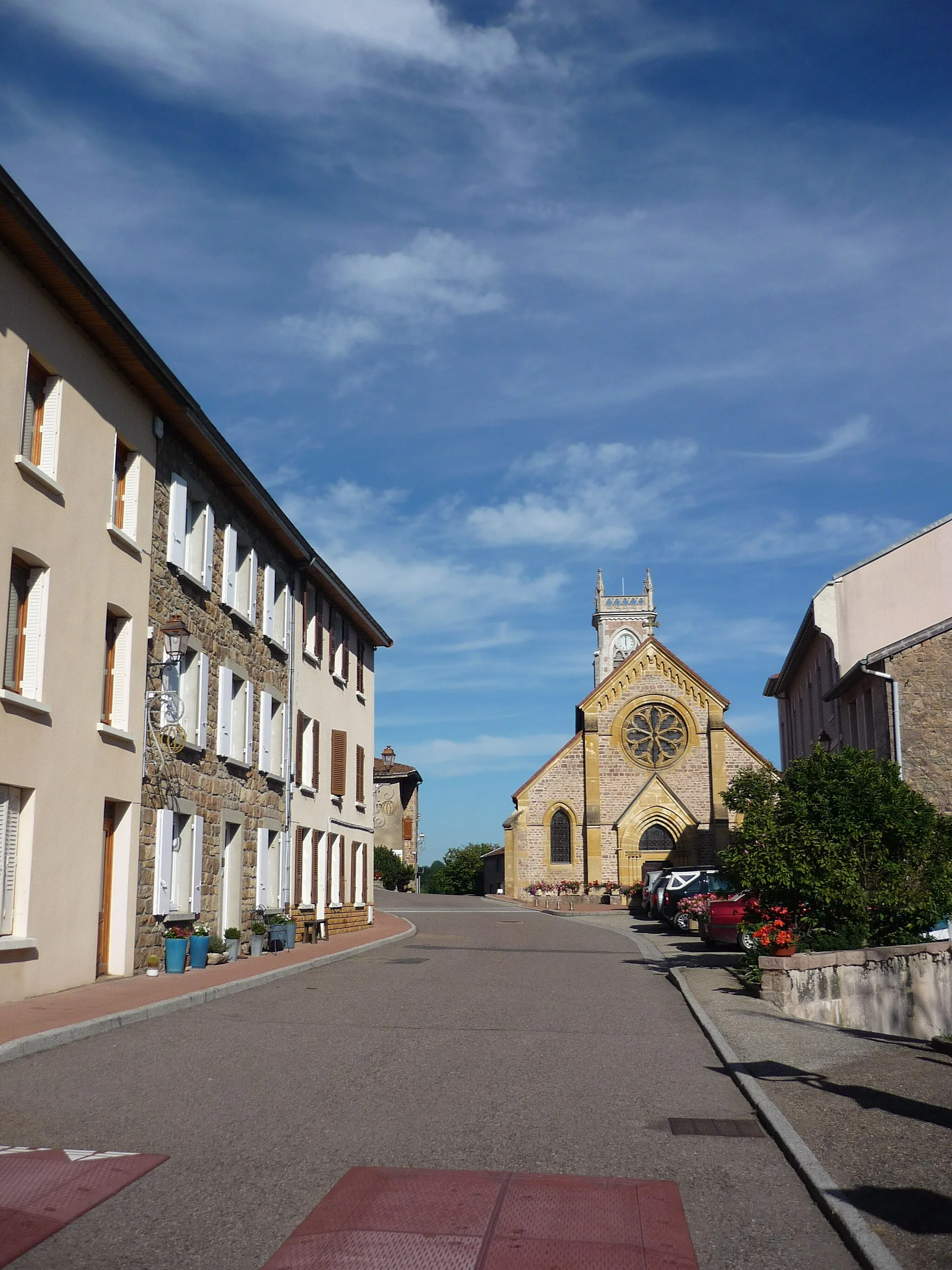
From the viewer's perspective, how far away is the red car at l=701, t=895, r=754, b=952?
22875 millimetres

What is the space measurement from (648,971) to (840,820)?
4381 mm

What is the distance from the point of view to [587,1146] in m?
6.53

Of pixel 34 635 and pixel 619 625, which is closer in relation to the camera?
pixel 34 635

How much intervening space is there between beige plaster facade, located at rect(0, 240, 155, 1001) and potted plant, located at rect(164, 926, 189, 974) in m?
0.92

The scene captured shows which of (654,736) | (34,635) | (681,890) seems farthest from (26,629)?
(654,736)

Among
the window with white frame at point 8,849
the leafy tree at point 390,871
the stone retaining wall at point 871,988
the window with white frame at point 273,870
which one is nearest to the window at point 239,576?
the window with white frame at point 273,870

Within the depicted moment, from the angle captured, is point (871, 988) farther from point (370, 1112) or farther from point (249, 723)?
point (249, 723)

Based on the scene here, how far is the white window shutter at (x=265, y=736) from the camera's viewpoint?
72.4 ft

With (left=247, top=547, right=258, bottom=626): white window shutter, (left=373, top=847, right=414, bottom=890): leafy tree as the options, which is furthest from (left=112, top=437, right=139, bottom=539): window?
(left=373, top=847, right=414, bottom=890): leafy tree

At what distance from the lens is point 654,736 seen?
55094mm

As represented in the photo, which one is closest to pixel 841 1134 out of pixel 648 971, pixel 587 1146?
pixel 587 1146

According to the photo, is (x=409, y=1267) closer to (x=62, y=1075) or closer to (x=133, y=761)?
(x=62, y=1075)

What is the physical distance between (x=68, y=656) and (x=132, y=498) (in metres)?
3.16

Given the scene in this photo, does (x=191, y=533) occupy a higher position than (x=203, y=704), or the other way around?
(x=191, y=533)
